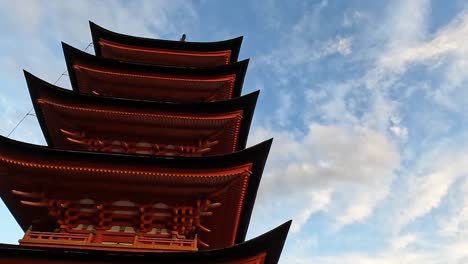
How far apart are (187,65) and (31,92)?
6797mm

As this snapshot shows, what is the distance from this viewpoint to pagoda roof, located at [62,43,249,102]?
1498 centimetres

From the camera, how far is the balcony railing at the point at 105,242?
9359 millimetres

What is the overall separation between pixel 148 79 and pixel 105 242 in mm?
7170

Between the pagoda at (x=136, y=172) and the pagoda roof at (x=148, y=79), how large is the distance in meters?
0.04

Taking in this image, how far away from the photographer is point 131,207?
1040 centimetres

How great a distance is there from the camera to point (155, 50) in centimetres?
1753

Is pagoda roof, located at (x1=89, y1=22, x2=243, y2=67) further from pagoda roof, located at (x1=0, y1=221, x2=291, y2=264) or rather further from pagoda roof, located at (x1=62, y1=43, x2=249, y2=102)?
pagoda roof, located at (x1=0, y1=221, x2=291, y2=264)

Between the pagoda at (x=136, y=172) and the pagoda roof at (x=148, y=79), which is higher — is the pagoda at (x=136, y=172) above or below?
below

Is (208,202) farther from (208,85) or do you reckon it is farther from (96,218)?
(208,85)

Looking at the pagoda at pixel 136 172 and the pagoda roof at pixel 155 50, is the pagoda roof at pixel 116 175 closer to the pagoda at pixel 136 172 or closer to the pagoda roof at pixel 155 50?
the pagoda at pixel 136 172

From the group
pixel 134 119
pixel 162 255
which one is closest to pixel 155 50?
pixel 134 119

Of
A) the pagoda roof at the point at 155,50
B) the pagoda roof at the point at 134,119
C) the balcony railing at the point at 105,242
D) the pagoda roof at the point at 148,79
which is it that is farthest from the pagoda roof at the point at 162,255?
the pagoda roof at the point at 155,50

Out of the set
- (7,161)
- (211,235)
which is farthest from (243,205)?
(7,161)

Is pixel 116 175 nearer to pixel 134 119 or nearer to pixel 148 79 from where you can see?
pixel 134 119
